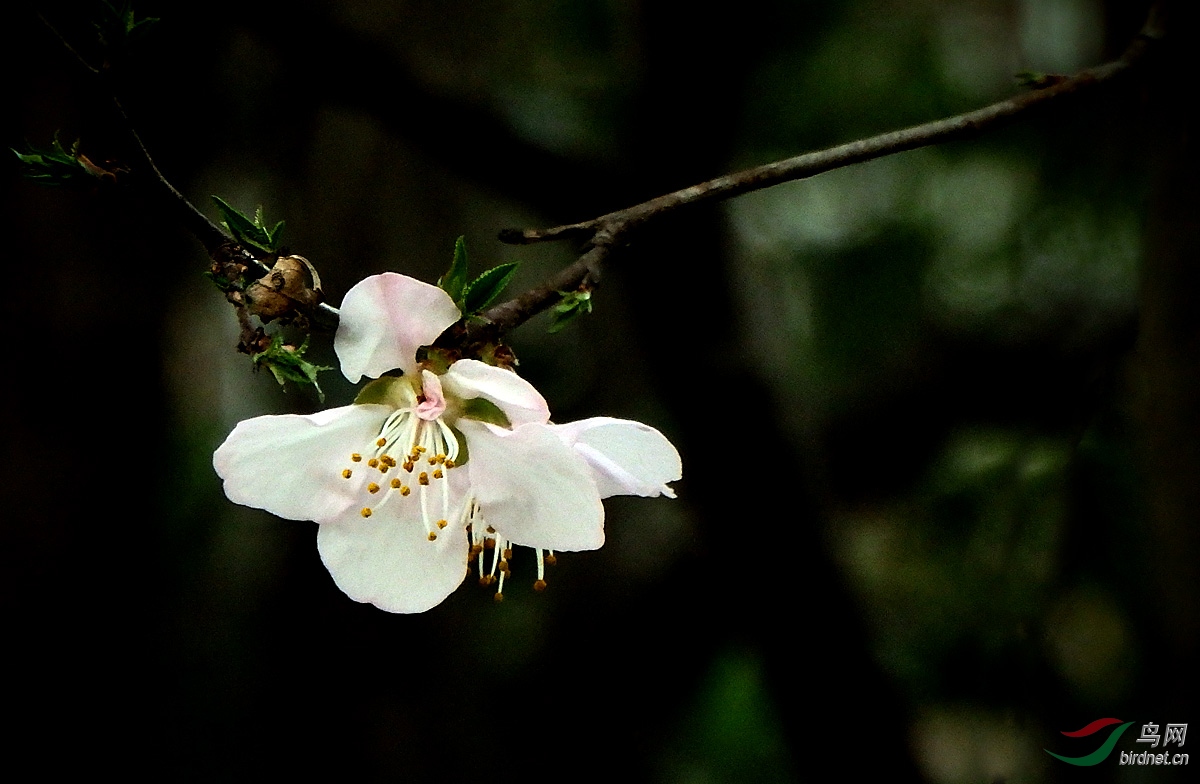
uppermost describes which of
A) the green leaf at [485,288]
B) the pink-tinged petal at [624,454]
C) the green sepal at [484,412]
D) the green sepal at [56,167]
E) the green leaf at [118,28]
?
the green leaf at [118,28]

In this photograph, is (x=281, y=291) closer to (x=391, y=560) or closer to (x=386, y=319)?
(x=386, y=319)

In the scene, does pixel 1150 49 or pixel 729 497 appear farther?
pixel 729 497

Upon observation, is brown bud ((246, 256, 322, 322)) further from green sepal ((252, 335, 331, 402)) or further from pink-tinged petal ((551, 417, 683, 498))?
pink-tinged petal ((551, 417, 683, 498))

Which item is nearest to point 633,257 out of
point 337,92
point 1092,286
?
point 337,92

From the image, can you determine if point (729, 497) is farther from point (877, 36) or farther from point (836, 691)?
point (877, 36)

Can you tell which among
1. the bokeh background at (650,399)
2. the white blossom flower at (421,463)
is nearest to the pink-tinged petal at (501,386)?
the white blossom flower at (421,463)

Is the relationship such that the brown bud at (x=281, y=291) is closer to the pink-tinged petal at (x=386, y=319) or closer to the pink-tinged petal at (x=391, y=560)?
the pink-tinged petal at (x=386, y=319)
